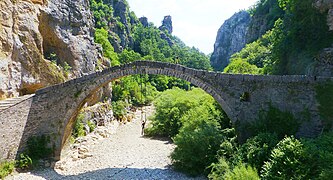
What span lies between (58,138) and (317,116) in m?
12.2

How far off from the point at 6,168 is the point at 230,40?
79.4 metres

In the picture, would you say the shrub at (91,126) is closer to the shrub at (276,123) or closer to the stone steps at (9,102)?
the stone steps at (9,102)

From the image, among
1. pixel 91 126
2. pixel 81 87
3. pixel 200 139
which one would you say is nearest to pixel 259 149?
pixel 200 139

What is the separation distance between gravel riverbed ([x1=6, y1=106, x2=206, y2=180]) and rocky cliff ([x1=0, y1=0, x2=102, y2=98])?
175 inches

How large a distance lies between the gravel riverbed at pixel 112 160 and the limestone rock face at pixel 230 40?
57148 millimetres

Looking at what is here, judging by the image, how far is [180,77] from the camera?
542 inches

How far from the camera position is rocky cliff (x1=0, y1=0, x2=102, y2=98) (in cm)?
1452

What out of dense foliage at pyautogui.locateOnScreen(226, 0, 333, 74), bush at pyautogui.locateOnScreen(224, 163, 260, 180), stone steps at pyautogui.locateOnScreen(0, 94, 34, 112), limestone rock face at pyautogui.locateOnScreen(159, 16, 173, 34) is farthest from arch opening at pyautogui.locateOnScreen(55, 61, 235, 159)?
limestone rock face at pyautogui.locateOnScreen(159, 16, 173, 34)

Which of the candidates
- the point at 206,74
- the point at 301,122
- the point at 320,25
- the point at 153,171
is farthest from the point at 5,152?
the point at 320,25

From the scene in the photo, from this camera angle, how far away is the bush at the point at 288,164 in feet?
25.3

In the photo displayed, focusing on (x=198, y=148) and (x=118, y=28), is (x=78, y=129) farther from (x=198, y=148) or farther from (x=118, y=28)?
(x=118, y=28)

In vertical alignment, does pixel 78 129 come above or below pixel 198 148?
above

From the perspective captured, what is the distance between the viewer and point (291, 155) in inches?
323

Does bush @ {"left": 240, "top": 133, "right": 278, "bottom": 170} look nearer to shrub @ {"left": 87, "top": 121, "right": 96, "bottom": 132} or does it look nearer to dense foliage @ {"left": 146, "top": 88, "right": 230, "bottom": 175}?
dense foliage @ {"left": 146, "top": 88, "right": 230, "bottom": 175}
